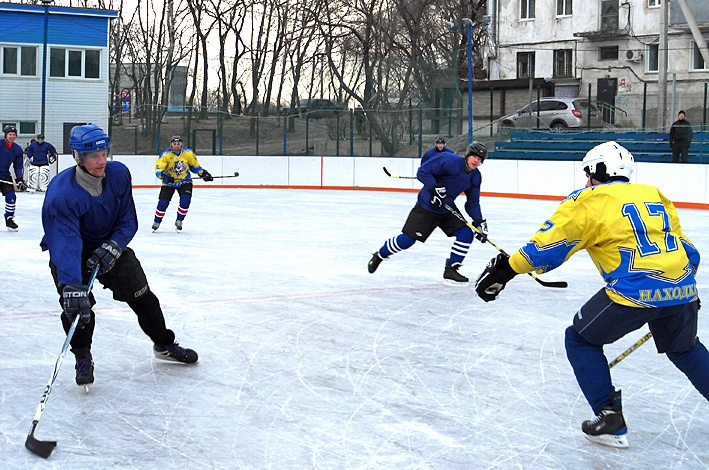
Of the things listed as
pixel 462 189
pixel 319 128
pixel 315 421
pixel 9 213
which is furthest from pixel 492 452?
pixel 319 128

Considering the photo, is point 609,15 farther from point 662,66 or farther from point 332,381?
point 332,381

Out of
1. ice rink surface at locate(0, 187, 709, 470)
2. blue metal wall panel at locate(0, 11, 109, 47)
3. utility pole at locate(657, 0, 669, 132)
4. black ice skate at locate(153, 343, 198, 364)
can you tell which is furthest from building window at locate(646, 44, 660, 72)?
black ice skate at locate(153, 343, 198, 364)

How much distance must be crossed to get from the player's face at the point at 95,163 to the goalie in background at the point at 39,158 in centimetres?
1467

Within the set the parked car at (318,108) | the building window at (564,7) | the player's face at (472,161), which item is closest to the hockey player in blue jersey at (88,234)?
the player's face at (472,161)

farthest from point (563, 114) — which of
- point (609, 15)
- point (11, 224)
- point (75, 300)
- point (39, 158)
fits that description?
point (75, 300)

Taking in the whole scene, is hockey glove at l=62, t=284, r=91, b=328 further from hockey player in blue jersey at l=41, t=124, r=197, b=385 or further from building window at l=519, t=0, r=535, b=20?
building window at l=519, t=0, r=535, b=20

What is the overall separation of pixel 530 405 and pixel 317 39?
27.2 meters

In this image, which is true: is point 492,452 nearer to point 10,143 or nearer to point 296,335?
point 296,335

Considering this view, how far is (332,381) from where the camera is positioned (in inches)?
156

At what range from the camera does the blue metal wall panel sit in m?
25.2

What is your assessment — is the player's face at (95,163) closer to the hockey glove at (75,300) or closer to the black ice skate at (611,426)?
the hockey glove at (75,300)

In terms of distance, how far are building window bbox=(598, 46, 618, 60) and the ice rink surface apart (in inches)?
920

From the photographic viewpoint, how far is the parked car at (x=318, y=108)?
71.4ft

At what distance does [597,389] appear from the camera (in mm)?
3051
